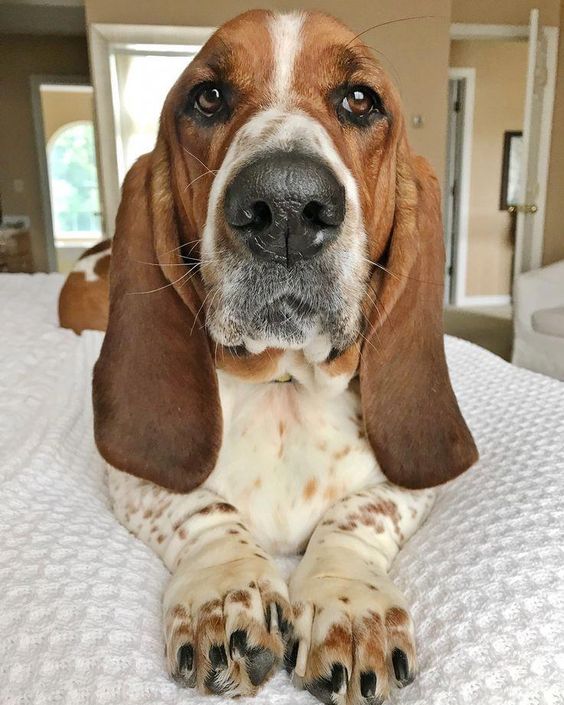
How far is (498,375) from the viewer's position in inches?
74.3

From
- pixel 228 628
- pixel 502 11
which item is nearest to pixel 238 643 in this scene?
pixel 228 628

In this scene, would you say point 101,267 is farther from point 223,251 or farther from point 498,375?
point 223,251

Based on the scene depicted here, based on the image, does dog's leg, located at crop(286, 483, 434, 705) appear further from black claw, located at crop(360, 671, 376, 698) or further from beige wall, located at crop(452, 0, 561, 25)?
beige wall, located at crop(452, 0, 561, 25)

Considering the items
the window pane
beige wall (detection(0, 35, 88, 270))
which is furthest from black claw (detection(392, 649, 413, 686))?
beige wall (detection(0, 35, 88, 270))

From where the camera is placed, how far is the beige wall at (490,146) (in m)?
8.70

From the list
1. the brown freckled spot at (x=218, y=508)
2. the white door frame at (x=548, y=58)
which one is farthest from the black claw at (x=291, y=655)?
the white door frame at (x=548, y=58)

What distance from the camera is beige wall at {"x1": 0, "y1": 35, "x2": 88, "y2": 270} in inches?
338

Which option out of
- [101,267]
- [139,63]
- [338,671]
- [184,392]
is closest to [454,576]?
[338,671]

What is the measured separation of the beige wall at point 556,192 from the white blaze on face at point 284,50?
6238 mm

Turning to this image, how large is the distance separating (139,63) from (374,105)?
461 cm

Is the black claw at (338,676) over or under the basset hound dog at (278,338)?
under

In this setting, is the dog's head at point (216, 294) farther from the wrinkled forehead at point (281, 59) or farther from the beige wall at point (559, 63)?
the beige wall at point (559, 63)

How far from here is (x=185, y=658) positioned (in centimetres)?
79

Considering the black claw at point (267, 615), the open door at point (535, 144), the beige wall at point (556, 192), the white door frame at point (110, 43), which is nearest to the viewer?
A: the black claw at point (267, 615)
